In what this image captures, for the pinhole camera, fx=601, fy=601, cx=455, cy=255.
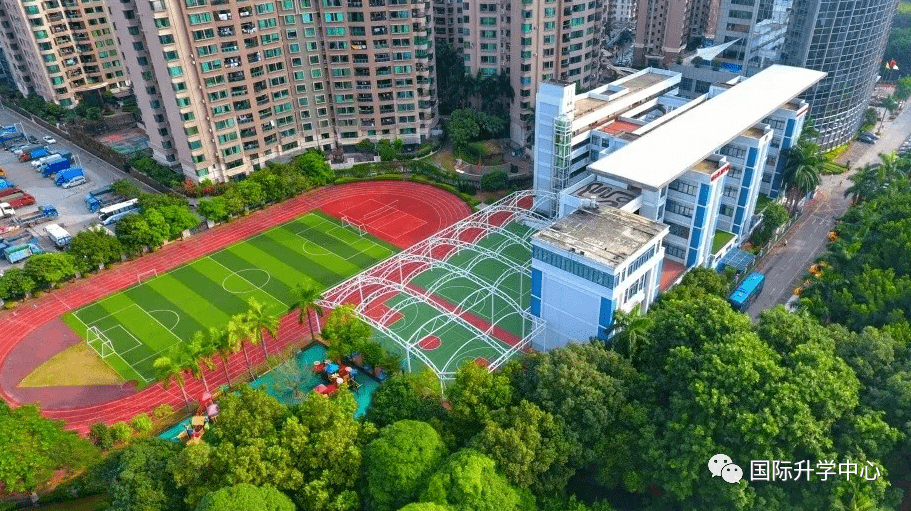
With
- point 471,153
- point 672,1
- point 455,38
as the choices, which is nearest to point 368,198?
point 471,153

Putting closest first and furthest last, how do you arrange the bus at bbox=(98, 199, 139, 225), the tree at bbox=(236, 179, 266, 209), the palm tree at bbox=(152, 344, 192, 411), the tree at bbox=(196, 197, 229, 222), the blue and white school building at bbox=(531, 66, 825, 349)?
the palm tree at bbox=(152, 344, 192, 411) → the blue and white school building at bbox=(531, 66, 825, 349) → the tree at bbox=(196, 197, 229, 222) → the tree at bbox=(236, 179, 266, 209) → the bus at bbox=(98, 199, 139, 225)

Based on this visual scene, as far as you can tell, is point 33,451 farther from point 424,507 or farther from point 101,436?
point 424,507

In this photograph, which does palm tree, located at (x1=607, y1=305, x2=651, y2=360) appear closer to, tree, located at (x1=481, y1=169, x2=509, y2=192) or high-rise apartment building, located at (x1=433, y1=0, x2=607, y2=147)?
tree, located at (x1=481, y1=169, x2=509, y2=192)

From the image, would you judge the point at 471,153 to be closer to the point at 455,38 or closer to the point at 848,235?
the point at 455,38

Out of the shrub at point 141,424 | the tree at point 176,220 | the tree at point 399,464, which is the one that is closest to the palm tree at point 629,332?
the tree at point 399,464

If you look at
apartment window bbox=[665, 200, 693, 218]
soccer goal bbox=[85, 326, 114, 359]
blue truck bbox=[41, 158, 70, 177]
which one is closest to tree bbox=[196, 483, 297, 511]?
soccer goal bbox=[85, 326, 114, 359]

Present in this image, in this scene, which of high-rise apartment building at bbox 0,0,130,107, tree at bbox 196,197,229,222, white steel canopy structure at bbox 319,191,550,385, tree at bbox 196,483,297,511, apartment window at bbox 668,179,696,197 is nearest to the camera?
tree at bbox 196,483,297,511

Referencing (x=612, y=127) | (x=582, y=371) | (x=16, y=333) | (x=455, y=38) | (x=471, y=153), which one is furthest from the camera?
(x=455, y=38)

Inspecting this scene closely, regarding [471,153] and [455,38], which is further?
[455,38]
